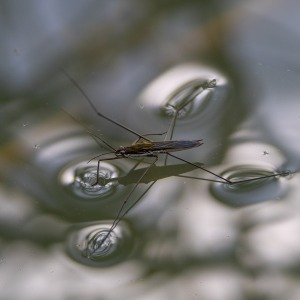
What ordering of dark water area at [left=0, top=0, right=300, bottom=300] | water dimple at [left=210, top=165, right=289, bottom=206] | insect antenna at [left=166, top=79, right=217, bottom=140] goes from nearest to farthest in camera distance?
dark water area at [left=0, top=0, right=300, bottom=300] < water dimple at [left=210, top=165, right=289, bottom=206] < insect antenna at [left=166, top=79, right=217, bottom=140]

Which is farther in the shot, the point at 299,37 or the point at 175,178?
the point at 299,37

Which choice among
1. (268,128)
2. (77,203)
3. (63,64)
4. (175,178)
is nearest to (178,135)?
(175,178)

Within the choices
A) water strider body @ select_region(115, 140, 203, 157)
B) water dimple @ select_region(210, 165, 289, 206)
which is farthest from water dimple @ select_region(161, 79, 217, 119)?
water dimple @ select_region(210, 165, 289, 206)

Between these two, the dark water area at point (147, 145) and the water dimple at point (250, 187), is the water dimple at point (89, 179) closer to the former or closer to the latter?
the dark water area at point (147, 145)

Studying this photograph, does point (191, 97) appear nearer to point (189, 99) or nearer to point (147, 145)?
point (189, 99)

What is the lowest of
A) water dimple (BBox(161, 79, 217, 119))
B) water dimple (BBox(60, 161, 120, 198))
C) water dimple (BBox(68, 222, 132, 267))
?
water dimple (BBox(68, 222, 132, 267))

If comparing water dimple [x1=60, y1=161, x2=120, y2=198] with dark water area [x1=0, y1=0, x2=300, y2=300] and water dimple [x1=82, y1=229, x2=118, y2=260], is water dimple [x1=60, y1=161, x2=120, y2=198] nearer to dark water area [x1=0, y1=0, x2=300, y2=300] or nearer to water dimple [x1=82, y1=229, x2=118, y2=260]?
dark water area [x1=0, y1=0, x2=300, y2=300]

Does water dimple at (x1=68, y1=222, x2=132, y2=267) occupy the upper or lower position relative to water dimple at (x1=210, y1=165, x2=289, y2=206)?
lower

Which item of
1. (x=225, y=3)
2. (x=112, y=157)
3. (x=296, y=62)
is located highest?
(x=225, y=3)

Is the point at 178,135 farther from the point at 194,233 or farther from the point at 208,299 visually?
the point at 208,299

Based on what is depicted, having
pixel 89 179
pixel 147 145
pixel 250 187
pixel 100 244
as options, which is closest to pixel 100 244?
pixel 100 244
